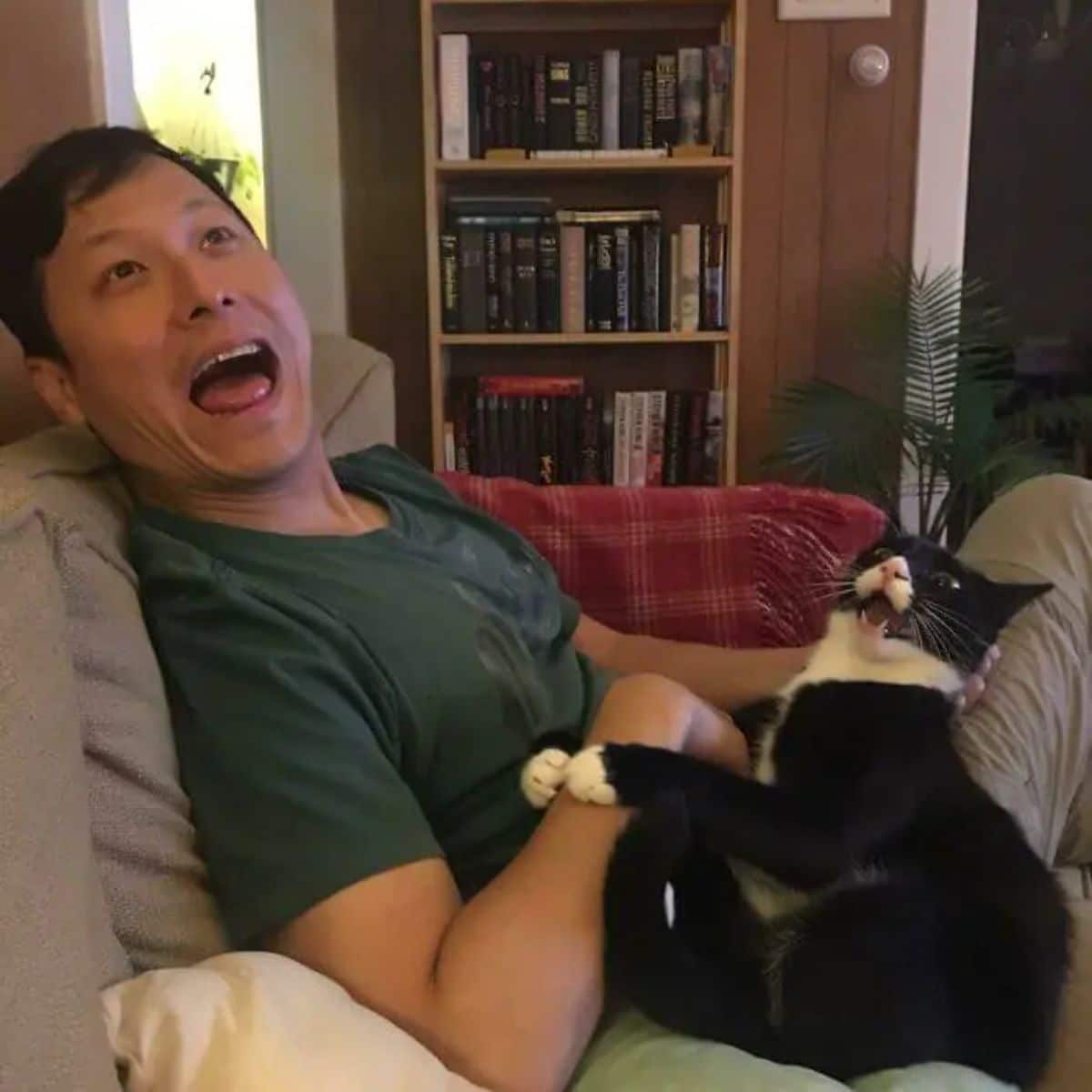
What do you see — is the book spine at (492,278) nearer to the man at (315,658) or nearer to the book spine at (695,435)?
the book spine at (695,435)

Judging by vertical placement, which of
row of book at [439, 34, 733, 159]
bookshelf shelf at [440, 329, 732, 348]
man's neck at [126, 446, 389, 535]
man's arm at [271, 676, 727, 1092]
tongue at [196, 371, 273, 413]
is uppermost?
row of book at [439, 34, 733, 159]

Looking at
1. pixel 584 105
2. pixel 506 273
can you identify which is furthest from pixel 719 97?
pixel 506 273

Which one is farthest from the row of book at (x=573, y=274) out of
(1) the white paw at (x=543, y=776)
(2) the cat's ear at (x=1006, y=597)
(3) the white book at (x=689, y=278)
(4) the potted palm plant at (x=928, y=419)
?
(1) the white paw at (x=543, y=776)

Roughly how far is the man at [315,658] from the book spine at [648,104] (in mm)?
1884

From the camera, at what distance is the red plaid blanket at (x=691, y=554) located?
1546mm

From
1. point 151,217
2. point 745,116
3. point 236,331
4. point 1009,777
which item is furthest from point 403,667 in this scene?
point 745,116

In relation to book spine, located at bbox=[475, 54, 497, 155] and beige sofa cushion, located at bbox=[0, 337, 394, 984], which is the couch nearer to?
beige sofa cushion, located at bbox=[0, 337, 394, 984]

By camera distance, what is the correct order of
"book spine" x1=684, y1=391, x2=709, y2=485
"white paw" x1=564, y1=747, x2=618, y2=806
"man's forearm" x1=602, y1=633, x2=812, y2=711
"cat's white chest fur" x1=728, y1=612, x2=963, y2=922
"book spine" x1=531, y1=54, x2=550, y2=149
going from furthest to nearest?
"book spine" x1=684, y1=391, x2=709, y2=485, "book spine" x1=531, y1=54, x2=550, y2=149, "man's forearm" x1=602, y1=633, x2=812, y2=711, "cat's white chest fur" x1=728, y1=612, x2=963, y2=922, "white paw" x1=564, y1=747, x2=618, y2=806

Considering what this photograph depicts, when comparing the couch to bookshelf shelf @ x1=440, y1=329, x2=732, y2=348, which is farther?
bookshelf shelf @ x1=440, y1=329, x2=732, y2=348

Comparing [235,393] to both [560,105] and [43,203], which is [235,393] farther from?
[560,105]

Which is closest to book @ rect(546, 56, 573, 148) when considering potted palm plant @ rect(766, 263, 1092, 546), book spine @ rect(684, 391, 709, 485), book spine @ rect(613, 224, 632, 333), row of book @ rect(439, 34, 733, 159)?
row of book @ rect(439, 34, 733, 159)

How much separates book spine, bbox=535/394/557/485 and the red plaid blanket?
1.40 metres

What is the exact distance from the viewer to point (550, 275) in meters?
2.90

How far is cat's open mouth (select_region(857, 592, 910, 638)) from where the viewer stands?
1090 millimetres
